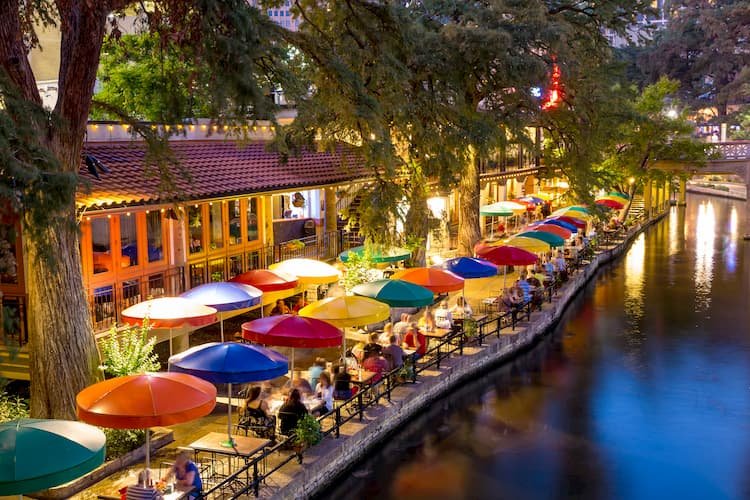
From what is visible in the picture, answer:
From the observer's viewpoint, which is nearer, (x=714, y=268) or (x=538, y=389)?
(x=538, y=389)

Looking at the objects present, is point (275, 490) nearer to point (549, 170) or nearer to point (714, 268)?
point (549, 170)

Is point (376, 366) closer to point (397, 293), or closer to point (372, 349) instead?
point (372, 349)

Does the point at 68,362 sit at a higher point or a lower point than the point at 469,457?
higher

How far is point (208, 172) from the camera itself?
855 inches

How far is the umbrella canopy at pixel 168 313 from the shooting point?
1672cm

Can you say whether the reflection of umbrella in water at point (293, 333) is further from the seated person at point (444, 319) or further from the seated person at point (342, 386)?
the seated person at point (444, 319)

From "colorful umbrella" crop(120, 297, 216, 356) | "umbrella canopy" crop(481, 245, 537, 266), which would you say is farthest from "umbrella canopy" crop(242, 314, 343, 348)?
"umbrella canopy" crop(481, 245, 537, 266)

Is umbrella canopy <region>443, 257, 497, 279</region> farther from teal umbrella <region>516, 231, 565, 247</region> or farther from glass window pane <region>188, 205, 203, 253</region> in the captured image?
glass window pane <region>188, 205, 203, 253</region>

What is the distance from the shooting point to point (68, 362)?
47.9 feet

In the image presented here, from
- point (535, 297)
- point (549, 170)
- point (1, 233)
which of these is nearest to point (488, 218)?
point (549, 170)

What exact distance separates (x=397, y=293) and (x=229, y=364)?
7.59 meters

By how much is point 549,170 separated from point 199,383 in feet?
94.8

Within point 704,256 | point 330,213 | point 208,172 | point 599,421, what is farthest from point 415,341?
point 704,256

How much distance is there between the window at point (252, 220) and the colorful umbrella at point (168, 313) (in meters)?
7.64
